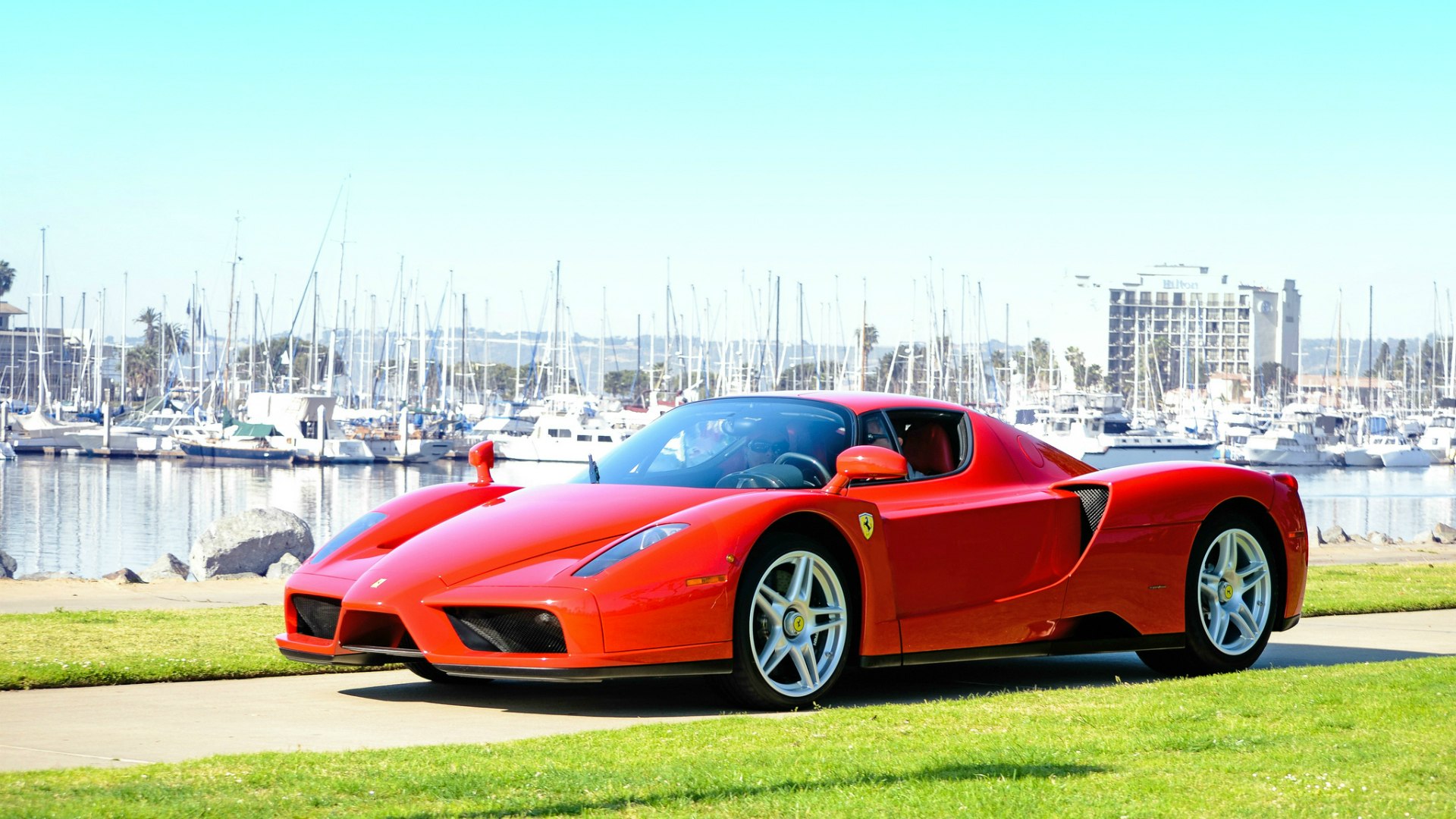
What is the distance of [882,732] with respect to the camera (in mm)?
5699

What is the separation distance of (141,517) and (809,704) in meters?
44.6

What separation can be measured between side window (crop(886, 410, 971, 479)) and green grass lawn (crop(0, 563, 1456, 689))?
328cm

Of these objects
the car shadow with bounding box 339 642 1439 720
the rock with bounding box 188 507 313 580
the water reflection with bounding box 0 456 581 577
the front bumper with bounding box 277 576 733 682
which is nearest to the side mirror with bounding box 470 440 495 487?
the car shadow with bounding box 339 642 1439 720

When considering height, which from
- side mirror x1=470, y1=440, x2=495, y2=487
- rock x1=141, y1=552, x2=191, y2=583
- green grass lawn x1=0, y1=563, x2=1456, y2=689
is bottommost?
rock x1=141, y1=552, x2=191, y2=583

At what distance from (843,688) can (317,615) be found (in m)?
2.49

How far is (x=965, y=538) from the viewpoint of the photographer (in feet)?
23.9

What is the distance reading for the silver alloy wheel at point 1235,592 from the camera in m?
8.33

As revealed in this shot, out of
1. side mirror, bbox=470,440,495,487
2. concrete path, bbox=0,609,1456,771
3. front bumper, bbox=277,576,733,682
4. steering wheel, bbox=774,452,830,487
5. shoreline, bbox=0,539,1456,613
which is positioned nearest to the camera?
concrete path, bbox=0,609,1456,771

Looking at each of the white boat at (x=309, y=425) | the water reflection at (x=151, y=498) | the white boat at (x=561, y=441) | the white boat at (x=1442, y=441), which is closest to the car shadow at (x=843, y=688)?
the water reflection at (x=151, y=498)

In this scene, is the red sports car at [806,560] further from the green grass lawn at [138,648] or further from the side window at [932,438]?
the green grass lawn at [138,648]

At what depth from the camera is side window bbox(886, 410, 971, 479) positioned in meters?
7.68

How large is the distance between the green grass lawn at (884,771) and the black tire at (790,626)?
0.35 m

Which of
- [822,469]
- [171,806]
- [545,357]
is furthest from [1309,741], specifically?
[545,357]

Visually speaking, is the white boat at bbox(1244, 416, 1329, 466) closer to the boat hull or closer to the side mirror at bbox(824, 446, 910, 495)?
the boat hull
